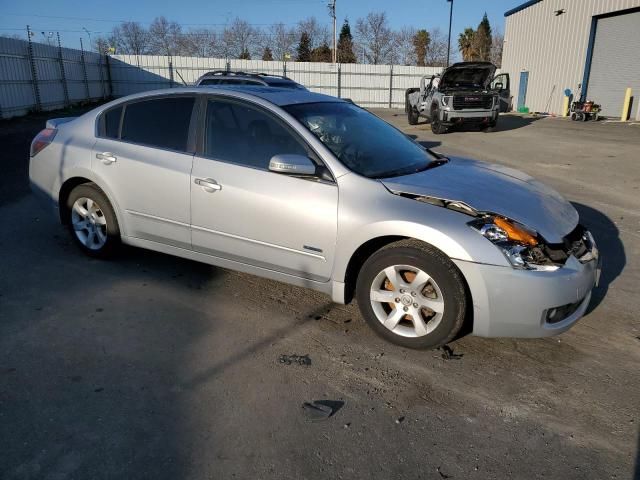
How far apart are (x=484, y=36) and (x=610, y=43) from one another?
50774mm

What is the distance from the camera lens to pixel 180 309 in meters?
4.02

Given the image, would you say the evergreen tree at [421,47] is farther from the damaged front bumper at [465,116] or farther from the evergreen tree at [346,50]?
the damaged front bumper at [465,116]

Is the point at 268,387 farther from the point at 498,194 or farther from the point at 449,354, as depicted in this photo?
the point at 498,194

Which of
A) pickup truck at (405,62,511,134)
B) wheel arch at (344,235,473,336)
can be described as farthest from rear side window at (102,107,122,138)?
pickup truck at (405,62,511,134)

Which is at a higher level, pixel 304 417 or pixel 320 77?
pixel 320 77

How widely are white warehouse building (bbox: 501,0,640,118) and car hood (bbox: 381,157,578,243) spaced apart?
73.9 feet

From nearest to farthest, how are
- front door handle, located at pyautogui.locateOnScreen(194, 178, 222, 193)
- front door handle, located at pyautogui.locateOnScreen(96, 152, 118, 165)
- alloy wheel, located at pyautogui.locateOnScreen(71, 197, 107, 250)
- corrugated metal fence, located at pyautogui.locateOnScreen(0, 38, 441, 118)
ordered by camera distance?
front door handle, located at pyautogui.locateOnScreen(194, 178, 222, 193), front door handle, located at pyautogui.locateOnScreen(96, 152, 118, 165), alloy wheel, located at pyautogui.locateOnScreen(71, 197, 107, 250), corrugated metal fence, located at pyautogui.locateOnScreen(0, 38, 441, 118)

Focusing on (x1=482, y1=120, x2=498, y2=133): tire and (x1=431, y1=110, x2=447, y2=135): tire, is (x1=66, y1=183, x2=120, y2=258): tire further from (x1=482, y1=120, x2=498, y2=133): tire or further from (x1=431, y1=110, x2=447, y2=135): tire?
(x1=482, y1=120, x2=498, y2=133): tire

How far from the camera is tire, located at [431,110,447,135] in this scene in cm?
1811

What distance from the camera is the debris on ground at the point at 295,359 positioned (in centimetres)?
330

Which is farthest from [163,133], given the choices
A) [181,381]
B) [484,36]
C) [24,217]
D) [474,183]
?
[484,36]

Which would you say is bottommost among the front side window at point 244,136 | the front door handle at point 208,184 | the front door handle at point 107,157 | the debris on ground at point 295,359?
the debris on ground at point 295,359

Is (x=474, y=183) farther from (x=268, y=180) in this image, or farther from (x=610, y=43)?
(x=610, y=43)

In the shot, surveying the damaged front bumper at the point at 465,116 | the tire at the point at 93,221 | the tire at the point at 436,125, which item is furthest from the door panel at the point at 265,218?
the tire at the point at 436,125
